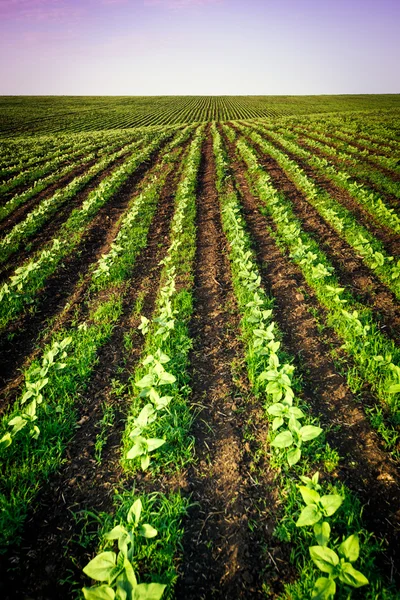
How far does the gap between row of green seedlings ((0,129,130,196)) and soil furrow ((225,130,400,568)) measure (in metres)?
14.0

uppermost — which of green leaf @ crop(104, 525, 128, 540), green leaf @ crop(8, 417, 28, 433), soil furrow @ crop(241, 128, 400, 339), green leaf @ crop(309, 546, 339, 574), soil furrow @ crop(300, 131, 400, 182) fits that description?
soil furrow @ crop(300, 131, 400, 182)

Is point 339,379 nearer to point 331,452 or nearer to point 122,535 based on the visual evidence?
point 331,452

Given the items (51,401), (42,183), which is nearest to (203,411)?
(51,401)

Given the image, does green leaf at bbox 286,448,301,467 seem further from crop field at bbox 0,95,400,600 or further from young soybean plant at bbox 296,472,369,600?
young soybean plant at bbox 296,472,369,600

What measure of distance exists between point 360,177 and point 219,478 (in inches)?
511

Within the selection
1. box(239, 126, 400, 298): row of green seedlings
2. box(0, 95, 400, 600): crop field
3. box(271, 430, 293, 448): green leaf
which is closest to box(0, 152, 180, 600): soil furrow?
box(0, 95, 400, 600): crop field

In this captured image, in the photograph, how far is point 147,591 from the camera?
1.71 metres

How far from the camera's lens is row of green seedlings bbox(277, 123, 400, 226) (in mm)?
7930

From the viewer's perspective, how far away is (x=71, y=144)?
22.3 metres

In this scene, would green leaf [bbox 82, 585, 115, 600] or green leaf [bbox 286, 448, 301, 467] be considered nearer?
green leaf [bbox 82, 585, 115, 600]

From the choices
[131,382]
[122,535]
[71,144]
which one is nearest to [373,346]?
[131,382]

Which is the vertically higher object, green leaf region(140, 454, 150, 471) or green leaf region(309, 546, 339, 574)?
green leaf region(309, 546, 339, 574)

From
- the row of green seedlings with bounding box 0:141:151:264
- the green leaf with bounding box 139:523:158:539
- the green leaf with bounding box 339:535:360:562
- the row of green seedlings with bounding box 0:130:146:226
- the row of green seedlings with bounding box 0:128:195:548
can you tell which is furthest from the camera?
the row of green seedlings with bounding box 0:130:146:226

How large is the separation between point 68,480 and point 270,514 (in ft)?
6.64
